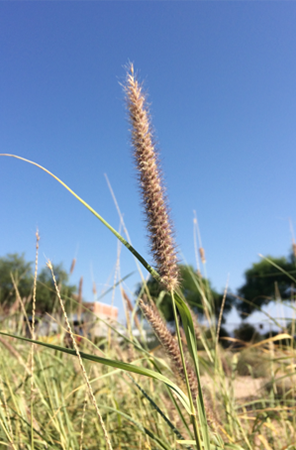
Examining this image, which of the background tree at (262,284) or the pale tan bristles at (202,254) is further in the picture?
the background tree at (262,284)

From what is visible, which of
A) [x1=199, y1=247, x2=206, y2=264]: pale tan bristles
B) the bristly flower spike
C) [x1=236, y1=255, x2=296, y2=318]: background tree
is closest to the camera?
the bristly flower spike

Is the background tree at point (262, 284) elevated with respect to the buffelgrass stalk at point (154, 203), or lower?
elevated

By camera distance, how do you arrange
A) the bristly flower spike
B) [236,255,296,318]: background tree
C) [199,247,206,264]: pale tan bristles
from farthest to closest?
1. [236,255,296,318]: background tree
2. [199,247,206,264]: pale tan bristles
3. the bristly flower spike

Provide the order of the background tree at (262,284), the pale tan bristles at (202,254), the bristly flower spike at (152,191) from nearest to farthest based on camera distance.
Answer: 1. the bristly flower spike at (152,191)
2. the pale tan bristles at (202,254)
3. the background tree at (262,284)

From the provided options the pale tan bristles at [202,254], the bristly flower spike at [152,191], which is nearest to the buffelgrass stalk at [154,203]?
the bristly flower spike at [152,191]

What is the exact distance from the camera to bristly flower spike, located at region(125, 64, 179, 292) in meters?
0.71

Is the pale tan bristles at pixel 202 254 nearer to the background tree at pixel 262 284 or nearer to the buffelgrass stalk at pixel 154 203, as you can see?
the buffelgrass stalk at pixel 154 203

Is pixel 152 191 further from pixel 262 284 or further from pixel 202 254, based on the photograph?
pixel 262 284

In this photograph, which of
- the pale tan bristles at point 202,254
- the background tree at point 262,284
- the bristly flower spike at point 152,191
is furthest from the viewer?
the background tree at point 262,284

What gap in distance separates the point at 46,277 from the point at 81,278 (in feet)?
56.2

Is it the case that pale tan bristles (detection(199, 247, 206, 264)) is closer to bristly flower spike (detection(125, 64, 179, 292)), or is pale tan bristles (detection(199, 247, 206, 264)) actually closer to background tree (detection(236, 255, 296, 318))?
bristly flower spike (detection(125, 64, 179, 292))

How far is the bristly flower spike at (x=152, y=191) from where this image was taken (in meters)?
0.71

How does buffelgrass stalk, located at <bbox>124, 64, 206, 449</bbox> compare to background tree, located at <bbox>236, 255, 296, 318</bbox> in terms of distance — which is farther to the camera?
background tree, located at <bbox>236, 255, 296, 318</bbox>

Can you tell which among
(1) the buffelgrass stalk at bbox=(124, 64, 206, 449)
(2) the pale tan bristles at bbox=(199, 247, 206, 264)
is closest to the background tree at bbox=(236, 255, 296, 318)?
(2) the pale tan bristles at bbox=(199, 247, 206, 264)
